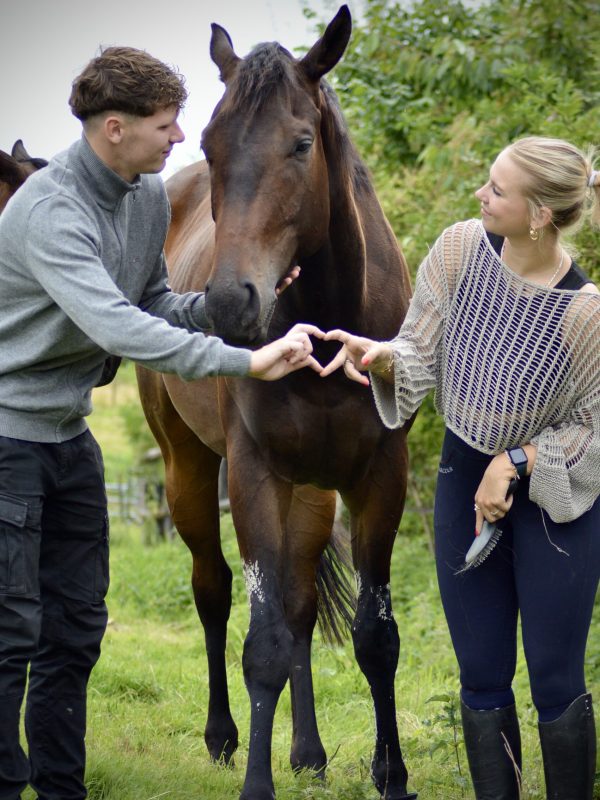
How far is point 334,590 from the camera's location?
518 cm

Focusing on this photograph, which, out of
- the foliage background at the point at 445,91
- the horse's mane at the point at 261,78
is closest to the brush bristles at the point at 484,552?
the horse's mane at the point at 261,78

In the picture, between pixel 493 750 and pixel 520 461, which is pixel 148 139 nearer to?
pixel 520 461

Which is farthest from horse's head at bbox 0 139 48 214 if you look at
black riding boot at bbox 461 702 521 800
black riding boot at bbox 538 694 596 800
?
black riding boot at bbox 538 694 596 800

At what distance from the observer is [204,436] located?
15.4 ft

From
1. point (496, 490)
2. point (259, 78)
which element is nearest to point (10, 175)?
point (259, 78)

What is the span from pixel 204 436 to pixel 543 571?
82.1 inches

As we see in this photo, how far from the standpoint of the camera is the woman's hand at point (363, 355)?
3020 millimetres

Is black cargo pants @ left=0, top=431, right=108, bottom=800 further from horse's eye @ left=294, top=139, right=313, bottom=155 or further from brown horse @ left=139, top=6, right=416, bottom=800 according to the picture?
horse's eye @ left=294, top=139, right=313, bottom=155

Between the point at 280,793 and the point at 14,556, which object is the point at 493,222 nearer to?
the point at 14,556

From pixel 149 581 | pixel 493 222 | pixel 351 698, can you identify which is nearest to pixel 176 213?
pixel 351 698

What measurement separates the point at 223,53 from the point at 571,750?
2361 millimetres

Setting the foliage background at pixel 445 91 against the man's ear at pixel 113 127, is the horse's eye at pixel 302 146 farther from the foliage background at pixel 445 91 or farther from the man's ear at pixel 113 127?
the foliage background at pixel 445 91

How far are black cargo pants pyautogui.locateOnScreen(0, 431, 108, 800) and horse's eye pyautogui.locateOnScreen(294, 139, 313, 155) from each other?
109cm

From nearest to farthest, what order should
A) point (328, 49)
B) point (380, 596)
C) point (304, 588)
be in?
1. point (328, 49)
2. point (380, 596)
3. point (304, 588)
